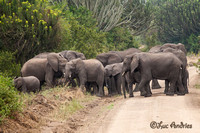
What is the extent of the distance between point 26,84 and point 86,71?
3.51 metres

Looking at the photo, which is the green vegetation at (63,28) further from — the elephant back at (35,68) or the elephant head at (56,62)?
the elephant head at (56,62)

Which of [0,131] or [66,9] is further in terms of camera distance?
[66,9]

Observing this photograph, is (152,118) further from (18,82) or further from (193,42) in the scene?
(193,42)

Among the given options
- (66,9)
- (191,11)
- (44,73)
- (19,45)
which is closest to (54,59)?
(44,73)

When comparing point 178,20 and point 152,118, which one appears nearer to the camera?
point 152,118

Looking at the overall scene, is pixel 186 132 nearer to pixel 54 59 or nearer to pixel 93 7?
pixel 54 59

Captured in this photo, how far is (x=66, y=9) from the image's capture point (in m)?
36.2

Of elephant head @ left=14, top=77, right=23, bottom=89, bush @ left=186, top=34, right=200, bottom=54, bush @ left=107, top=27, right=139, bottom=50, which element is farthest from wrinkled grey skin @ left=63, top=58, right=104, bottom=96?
bush @ left=186, top=34, right=200, bottom=54

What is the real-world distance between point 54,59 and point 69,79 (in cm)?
128

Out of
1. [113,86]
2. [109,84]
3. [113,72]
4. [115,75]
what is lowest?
[113,86]

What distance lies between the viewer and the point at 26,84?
1786 centimetres

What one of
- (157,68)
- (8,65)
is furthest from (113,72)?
(8,65)

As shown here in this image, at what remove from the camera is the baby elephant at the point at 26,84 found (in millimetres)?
17438

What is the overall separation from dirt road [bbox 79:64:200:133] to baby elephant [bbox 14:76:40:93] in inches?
215
